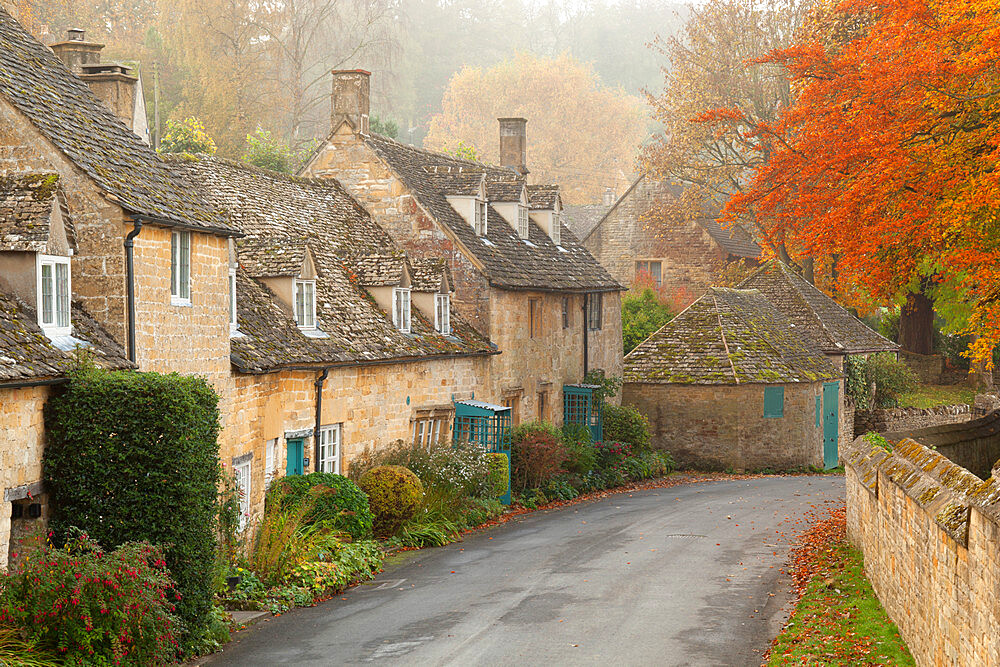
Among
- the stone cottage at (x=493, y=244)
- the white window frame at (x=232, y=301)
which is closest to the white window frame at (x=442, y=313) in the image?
the stone cottage at (x=493, y=244)

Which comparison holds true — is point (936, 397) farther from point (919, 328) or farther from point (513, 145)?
point (513, 145)

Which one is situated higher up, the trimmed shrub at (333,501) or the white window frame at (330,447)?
the white window frame at (330,447)

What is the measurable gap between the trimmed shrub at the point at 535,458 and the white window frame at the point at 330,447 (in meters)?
7.10

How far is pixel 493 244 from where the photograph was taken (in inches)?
1219

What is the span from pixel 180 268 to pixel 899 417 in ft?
106

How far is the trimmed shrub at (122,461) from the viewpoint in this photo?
502 inches

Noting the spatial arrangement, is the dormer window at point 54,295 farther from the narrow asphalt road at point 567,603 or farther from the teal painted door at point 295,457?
the teal painted door at point 295,457

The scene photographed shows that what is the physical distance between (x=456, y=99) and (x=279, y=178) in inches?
1878

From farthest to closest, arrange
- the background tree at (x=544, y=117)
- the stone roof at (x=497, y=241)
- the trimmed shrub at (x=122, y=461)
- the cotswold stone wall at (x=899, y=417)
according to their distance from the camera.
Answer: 1. the background tree at (x=544, y=117)
2. the cotswold stone wall at (x=899, y=417)
3. the stone roof at (x=497, y=241)
4. the trimmed shrub at (x=122, y=461)

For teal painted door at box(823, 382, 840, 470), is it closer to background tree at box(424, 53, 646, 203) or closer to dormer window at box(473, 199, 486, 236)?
dormer window at box(473, 199, 486, 236)

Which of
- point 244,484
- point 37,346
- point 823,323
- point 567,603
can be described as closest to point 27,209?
point 37,346

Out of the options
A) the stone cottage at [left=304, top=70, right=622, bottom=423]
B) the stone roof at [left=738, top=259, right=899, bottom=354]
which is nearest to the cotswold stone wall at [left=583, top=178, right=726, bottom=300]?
the stone roof at [left=738, top=259, right=899, bottom=354]

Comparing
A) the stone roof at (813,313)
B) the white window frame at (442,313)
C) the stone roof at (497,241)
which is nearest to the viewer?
the white window frame at (442,313)

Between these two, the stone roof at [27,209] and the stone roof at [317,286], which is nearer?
the stone roof at [27,209]
